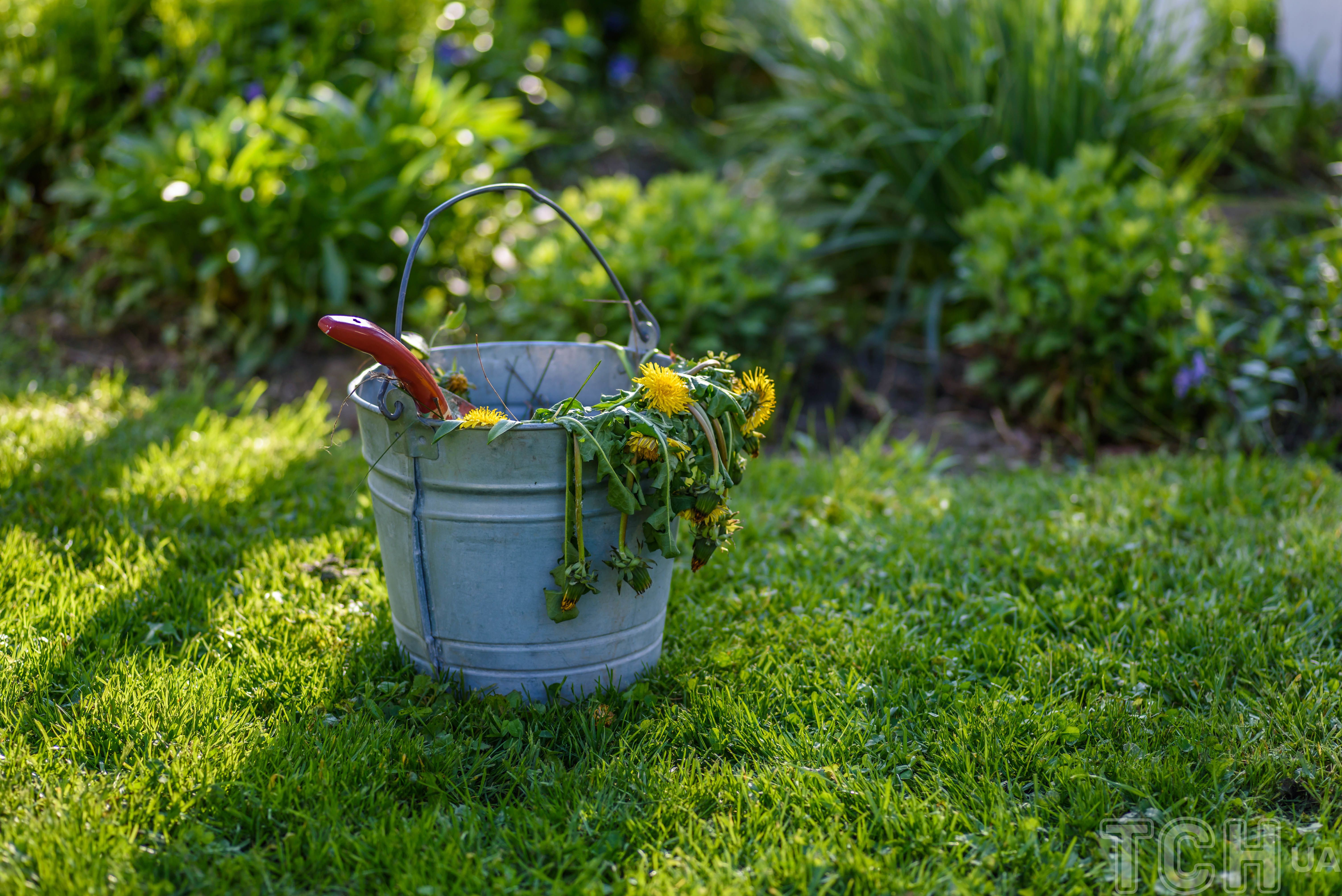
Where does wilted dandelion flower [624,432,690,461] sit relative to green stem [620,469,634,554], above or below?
above

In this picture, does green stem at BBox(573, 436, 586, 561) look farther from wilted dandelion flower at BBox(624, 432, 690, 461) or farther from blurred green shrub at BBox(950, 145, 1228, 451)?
blurred green shrub at BBox(950, 145, 1228, 451)

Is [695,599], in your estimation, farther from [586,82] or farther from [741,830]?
[586,82]

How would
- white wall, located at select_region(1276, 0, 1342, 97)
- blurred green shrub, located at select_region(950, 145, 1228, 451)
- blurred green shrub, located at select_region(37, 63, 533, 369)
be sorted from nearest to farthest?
blurred green shrub, located at select_region(950, 145, 1228, 451), blurred green shrub, located at select_region(37, 63, 533, 369), white wall, located at select_region(1276, 0, 1342, 97)

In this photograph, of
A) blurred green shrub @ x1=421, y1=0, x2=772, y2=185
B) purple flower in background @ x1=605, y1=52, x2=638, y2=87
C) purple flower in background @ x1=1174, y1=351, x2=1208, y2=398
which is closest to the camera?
purple flower in background @ x1=1174, y1=351, x2=1208, y2=398

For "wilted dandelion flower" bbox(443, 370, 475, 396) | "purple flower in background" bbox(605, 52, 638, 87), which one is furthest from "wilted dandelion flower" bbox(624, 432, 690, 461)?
"purple flower in background" bbox(605, 52, 638, 87)

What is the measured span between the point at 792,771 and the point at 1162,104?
3.45 metres

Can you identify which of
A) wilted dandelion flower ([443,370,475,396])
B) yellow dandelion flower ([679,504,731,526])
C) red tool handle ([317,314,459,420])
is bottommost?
yellow dandelion flower ([679,504,731,526])

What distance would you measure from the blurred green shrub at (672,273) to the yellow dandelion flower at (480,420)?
158cm

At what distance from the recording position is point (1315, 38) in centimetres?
538

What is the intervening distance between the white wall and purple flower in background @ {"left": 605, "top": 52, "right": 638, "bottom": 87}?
3.56m

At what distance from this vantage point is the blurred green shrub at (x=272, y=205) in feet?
11.4

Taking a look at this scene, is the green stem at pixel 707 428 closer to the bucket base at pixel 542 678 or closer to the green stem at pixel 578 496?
the green stem at pixel 578 496

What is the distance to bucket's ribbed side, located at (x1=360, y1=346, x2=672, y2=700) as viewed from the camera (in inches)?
62.7

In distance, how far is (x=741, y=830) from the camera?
150 cm
